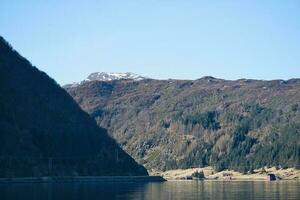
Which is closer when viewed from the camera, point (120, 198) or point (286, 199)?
point (286, 199)

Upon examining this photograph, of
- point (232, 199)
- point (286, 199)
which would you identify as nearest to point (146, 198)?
point (232, 199)

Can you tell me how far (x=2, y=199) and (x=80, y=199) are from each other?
14.1m

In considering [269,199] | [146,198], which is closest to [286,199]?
[269,199]

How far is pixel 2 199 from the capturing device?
12781 cm

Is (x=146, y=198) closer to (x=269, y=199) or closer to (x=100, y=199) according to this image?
(x=100, y=199)

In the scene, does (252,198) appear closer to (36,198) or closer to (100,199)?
(100,199)

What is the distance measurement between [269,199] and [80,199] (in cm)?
3471

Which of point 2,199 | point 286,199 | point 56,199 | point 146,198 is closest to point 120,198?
point 146,198

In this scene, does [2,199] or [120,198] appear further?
[120,198]

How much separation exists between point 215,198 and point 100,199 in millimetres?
22280

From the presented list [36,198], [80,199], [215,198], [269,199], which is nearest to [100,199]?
[80,199]

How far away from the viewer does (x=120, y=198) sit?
138375 millimetres

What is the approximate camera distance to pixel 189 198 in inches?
5468

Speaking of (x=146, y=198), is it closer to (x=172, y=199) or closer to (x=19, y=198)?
(x=172, y=199)
